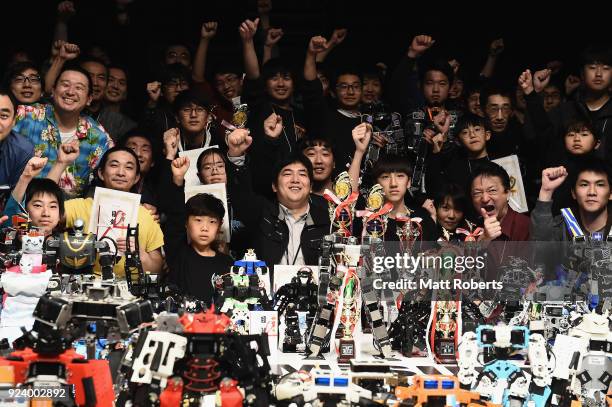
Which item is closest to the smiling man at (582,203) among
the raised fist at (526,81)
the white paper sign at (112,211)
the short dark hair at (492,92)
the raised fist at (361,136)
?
the raised fist at (526,81)

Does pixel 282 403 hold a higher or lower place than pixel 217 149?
lower

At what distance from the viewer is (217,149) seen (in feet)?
26.4

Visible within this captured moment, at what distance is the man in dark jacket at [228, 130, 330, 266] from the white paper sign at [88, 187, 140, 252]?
2.89ft

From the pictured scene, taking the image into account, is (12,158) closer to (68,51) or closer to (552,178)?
(68,51)

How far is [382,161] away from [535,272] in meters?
1.49

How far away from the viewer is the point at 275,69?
8.67m

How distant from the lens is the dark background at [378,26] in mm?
9477

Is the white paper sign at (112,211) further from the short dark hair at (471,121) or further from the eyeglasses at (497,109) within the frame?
the eyeglasses at (497,109)

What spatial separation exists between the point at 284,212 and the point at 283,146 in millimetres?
820

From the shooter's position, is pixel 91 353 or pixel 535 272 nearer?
pixel 91 353

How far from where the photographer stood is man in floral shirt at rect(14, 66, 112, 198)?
7.94m

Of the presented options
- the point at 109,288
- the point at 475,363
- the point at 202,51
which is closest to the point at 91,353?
the point at 109,288

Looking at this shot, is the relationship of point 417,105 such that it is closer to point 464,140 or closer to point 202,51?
point 464,140

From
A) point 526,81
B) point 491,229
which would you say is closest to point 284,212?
point 491,229
